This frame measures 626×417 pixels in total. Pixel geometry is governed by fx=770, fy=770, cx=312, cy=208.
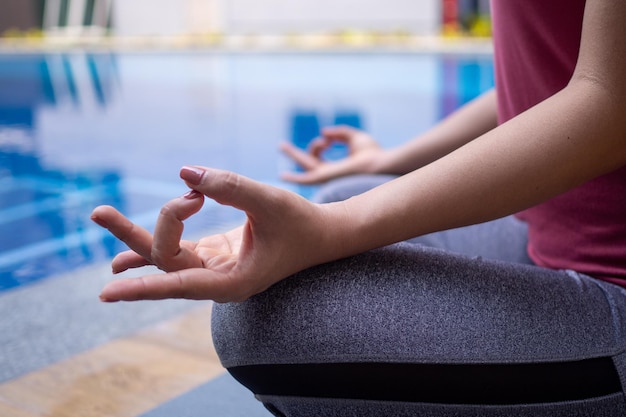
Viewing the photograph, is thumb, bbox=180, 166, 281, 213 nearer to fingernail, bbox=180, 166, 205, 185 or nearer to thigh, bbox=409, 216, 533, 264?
fingernail, bbox=180, 166, 205, 185

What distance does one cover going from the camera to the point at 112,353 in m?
1.22

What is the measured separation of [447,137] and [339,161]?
22 centimetres

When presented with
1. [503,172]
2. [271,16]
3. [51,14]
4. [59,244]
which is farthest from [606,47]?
[51,14]

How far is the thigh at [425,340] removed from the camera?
2.21 ft

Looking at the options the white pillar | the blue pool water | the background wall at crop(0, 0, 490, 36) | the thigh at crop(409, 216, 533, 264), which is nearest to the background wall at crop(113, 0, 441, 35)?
the background wall at crop(0, 0, 490, 36)

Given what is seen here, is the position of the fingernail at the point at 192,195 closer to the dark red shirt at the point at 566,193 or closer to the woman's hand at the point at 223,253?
the woman's hand at the point at 223,253

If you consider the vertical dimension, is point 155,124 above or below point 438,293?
below

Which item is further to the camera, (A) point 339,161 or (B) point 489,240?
(A) point 339,161

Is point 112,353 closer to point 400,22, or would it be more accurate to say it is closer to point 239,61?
point 239,61

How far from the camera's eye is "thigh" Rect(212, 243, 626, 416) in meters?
0.67

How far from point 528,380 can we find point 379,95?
4.43 meters

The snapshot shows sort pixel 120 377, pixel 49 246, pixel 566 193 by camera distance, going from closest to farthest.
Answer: pixel 566 193, pixel 120 377, pixel 49 246

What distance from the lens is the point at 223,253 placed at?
668 millimetres

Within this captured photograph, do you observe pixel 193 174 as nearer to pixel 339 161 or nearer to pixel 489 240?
pixel 489 240
